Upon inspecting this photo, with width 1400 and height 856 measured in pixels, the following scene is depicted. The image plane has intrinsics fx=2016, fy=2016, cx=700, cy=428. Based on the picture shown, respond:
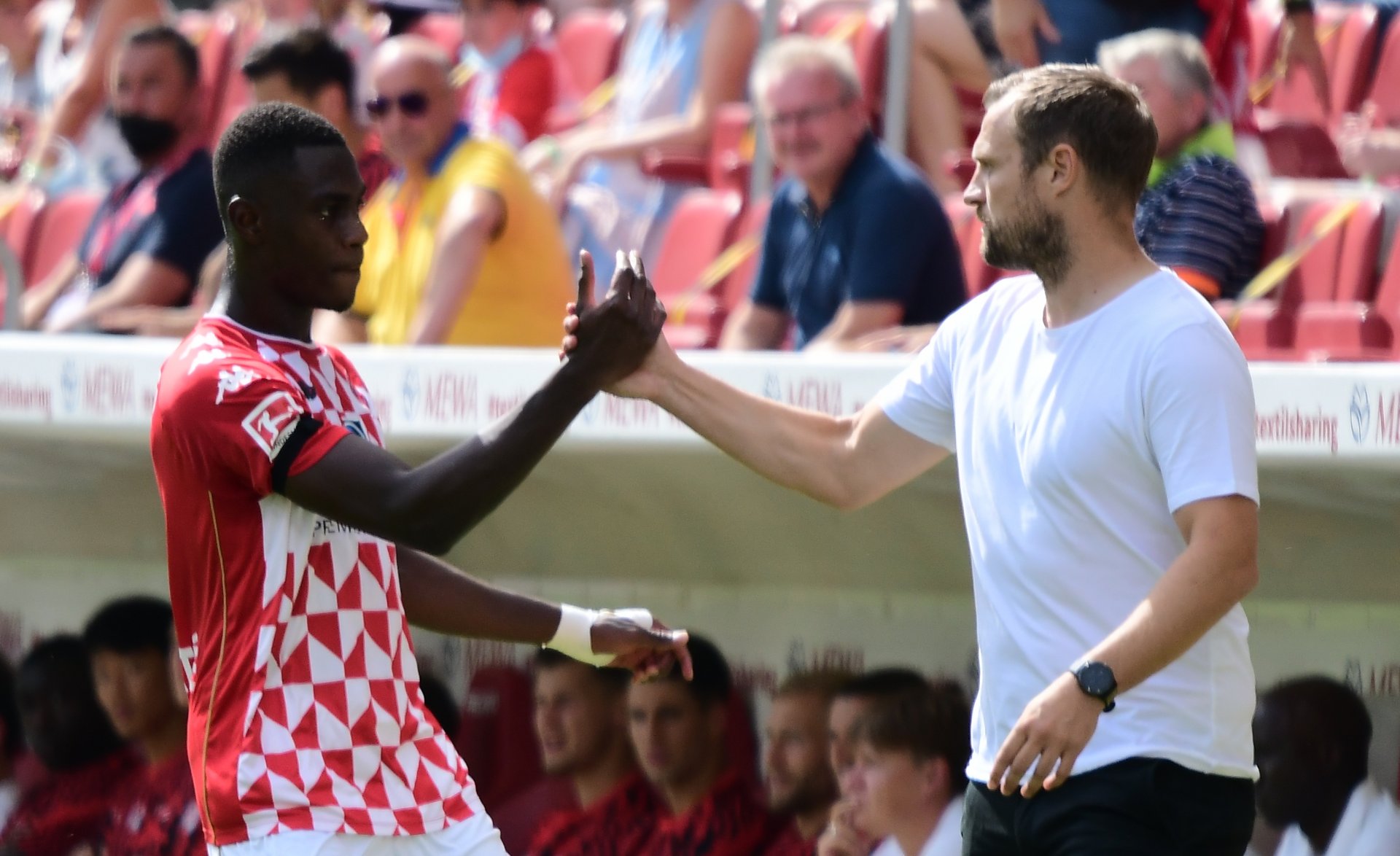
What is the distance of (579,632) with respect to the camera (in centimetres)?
315

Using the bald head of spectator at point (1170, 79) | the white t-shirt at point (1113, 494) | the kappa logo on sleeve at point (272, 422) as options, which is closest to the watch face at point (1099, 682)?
the white t-shirt at point (1113, 494)

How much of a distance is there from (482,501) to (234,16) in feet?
21.3

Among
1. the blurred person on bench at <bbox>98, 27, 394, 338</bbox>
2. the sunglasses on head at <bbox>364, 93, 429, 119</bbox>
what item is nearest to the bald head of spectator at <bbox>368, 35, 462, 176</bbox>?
the sunglasses on head at <bbox>364, 93, 429, 119</bbox>

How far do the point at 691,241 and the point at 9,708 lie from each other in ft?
7.94

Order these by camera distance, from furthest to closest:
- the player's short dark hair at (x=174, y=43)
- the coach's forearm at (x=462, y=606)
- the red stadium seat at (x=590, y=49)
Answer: the red stadium seat at (x=590, y=49)
the player's short dark hair at (x=174, y=43)
the coach's forearm at (x=462, y=606)

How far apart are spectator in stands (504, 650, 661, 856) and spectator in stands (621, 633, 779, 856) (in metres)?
0.04

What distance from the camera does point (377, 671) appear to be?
286cm

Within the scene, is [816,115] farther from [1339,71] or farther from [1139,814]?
[1139,814]

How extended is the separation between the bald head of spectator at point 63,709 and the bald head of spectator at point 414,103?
5.53 feet

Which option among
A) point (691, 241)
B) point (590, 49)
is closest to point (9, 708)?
point (691, 241)

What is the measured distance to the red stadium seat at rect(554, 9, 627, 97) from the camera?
7.54 m

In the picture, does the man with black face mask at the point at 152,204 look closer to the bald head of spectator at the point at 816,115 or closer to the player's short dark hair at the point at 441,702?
the player's short dark hair at the point at 441,702

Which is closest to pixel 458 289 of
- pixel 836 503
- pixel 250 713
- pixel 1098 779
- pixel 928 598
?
pixel 928 598

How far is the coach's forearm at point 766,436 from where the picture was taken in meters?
3.19
